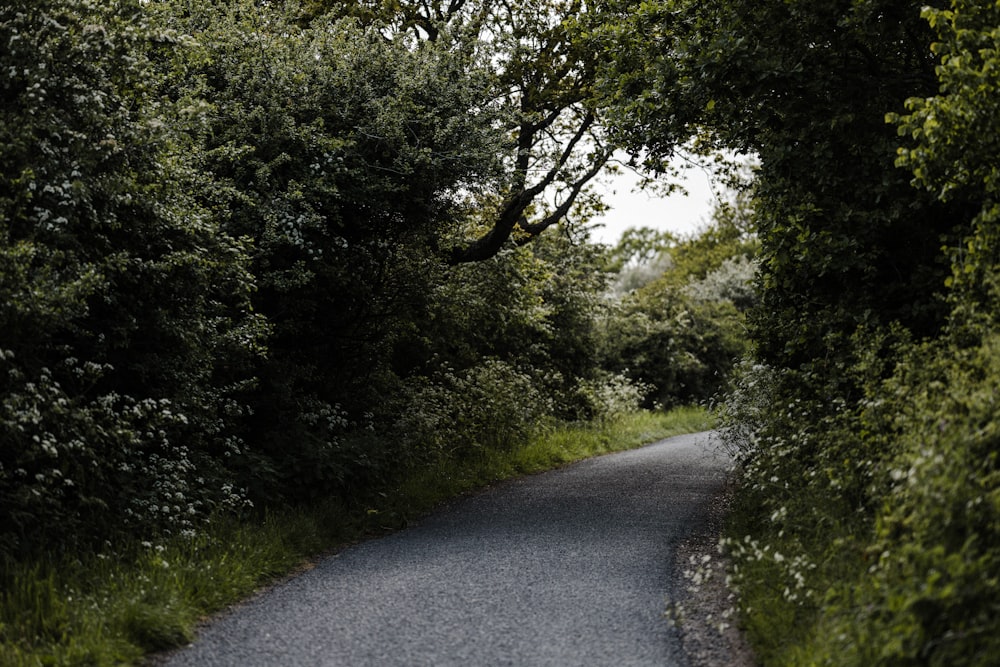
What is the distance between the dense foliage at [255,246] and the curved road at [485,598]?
60.5 inches

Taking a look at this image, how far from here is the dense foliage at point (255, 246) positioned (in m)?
7.09

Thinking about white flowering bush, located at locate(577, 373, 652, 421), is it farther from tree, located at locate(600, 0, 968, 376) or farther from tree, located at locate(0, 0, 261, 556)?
Answer: tree, located at locate(0, 0, 261, 556)

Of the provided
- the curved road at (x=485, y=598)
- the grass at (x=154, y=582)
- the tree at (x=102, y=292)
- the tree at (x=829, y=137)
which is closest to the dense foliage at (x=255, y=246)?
the tree at (x=102, y=292)

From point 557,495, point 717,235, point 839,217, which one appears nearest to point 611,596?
point 839,217

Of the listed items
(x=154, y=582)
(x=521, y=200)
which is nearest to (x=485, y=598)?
(x=154, y=582)

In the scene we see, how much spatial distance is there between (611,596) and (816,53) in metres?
5.42

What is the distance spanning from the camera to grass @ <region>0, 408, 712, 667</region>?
5.41 metres

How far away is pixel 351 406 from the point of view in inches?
494

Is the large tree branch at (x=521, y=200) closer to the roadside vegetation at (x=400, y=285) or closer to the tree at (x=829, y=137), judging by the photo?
the roadside vegetation at (x=400, y=285)

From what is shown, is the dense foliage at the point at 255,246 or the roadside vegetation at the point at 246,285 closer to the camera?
the roadside vegetation at the point at 246,285

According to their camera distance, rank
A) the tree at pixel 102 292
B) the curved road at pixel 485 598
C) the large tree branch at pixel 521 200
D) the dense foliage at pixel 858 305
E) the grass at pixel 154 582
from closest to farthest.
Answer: the dense foliage at pixel 858 305 < the grass at pixel 154 582 < the curved road at pixel 485 598 < the tree at pixel 102 292 < the large tree branch at pixel 521 200

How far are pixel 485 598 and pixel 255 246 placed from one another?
5420 millimetres

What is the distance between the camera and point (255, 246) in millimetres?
10320

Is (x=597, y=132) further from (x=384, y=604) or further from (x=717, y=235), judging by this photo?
(x=717, y=235)
